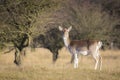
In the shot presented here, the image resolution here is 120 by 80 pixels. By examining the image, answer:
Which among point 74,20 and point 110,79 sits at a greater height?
point 74,20

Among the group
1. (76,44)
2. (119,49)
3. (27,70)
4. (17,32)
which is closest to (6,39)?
(17,32)

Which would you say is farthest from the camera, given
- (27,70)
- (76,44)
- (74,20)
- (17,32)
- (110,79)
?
(74,20)

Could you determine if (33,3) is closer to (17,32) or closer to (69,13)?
(17,32)

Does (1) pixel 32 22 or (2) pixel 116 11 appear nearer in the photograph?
(1) pixel 32 22

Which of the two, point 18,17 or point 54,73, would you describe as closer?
point 54,73

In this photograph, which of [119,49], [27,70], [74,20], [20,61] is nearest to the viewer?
[27,70]

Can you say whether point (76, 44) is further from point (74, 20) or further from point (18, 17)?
point (74, 20)

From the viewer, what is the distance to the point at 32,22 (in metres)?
20.3

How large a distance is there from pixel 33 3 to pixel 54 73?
6.33 metres

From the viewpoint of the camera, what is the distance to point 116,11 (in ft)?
135

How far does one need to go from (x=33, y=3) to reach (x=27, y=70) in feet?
19.1

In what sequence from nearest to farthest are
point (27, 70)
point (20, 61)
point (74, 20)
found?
point (27, 70)
point (20, 61)
point (74, 20)

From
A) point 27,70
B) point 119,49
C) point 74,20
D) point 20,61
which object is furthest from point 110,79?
point 119,49

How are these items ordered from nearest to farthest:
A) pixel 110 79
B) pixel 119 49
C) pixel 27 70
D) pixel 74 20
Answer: pixel 110 79
pixel 27 70
pixel 74 20
pixel 119 49
